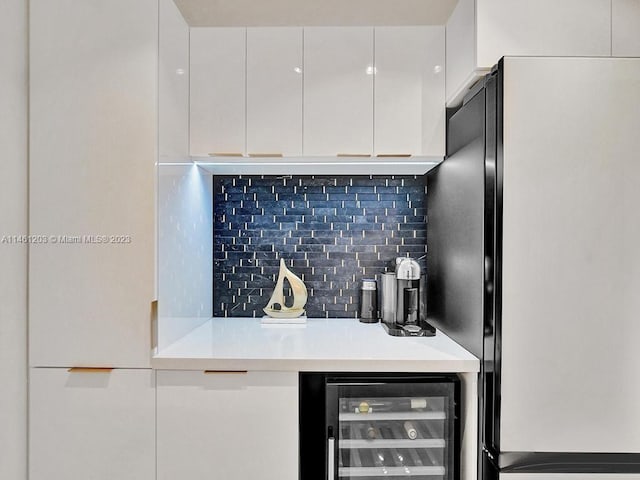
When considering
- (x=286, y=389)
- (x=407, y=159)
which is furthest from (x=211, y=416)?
(x=407, y=159)

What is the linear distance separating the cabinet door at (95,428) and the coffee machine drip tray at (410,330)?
1.04 metres

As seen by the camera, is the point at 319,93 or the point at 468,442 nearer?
the point at 468,442

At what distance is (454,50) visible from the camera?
1827mm

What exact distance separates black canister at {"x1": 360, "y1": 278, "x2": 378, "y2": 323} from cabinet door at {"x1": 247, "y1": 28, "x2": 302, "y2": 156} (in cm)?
78

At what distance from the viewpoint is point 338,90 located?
1.98 meters

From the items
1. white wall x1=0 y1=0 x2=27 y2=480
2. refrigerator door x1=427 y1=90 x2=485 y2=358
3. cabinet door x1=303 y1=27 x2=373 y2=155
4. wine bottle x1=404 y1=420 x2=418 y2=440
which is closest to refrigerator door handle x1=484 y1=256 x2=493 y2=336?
refrigerator door x1=427 y1=90 x2=485 y2=358

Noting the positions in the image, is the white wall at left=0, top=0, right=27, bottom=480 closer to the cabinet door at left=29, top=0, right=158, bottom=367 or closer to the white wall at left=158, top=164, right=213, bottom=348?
the cabinet door at left=29, top=0, right=158, bottom=367

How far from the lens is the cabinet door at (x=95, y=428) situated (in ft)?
5.29

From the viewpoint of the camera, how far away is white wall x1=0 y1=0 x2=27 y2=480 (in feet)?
5.19

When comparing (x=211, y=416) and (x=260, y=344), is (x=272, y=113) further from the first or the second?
(x=211, y=416)

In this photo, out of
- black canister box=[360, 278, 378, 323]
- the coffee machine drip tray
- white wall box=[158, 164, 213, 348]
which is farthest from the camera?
black canister box=[360, 278, 378, 323]

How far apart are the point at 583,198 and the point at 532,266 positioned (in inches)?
10.6

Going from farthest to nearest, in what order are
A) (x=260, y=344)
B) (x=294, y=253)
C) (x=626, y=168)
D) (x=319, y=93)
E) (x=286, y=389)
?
1. (x=294, y=253)
2. (x=319, y=93)
3. (x=260, y=344)
4. (x=286, y=389)
5. (x=626, y=168)

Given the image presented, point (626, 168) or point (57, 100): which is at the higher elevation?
point (57, 100)
